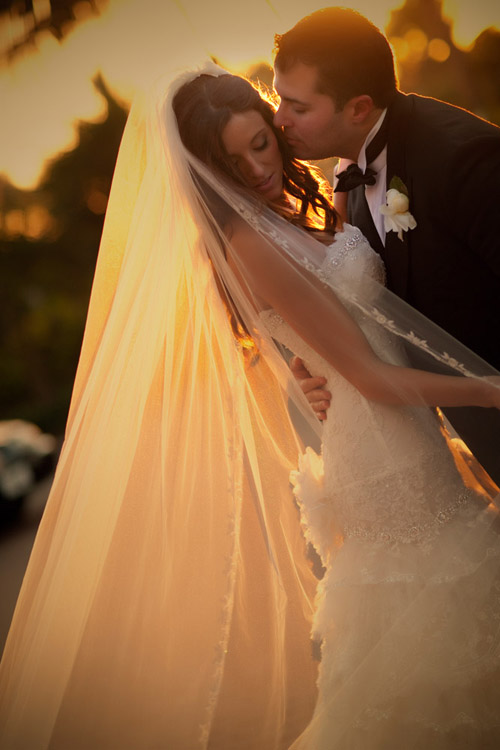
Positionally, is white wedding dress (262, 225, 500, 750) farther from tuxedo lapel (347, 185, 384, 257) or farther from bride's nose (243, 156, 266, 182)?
bride's nose (243, 156, 266, 182)

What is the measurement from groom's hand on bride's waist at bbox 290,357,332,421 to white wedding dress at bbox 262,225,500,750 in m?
0.03

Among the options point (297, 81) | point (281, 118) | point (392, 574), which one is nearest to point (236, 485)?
point (392, 574)

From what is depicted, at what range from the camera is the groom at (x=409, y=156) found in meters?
1.97

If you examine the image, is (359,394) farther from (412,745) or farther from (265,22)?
(265,22)

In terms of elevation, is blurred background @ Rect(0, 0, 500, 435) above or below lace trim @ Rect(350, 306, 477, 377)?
above

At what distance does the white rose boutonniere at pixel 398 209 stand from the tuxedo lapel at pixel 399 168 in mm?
25

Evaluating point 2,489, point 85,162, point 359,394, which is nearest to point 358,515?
point 359,394

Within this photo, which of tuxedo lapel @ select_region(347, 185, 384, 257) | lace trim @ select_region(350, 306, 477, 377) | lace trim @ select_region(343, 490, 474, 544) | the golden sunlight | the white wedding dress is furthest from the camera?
the golden sunlight

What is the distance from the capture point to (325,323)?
83.5 inches

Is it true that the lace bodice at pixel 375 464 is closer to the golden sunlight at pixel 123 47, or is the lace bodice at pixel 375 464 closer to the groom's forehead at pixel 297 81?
the groom's forehead at pixel 297 81

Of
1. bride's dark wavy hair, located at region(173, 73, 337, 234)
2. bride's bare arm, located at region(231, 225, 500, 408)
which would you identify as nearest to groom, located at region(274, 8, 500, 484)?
bride's dark wavy hair, located at region(173, 73, 337, 234)

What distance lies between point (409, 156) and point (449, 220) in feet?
0.87

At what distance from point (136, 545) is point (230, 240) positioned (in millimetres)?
1108

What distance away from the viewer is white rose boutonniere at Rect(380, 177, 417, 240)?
208 centimetres
